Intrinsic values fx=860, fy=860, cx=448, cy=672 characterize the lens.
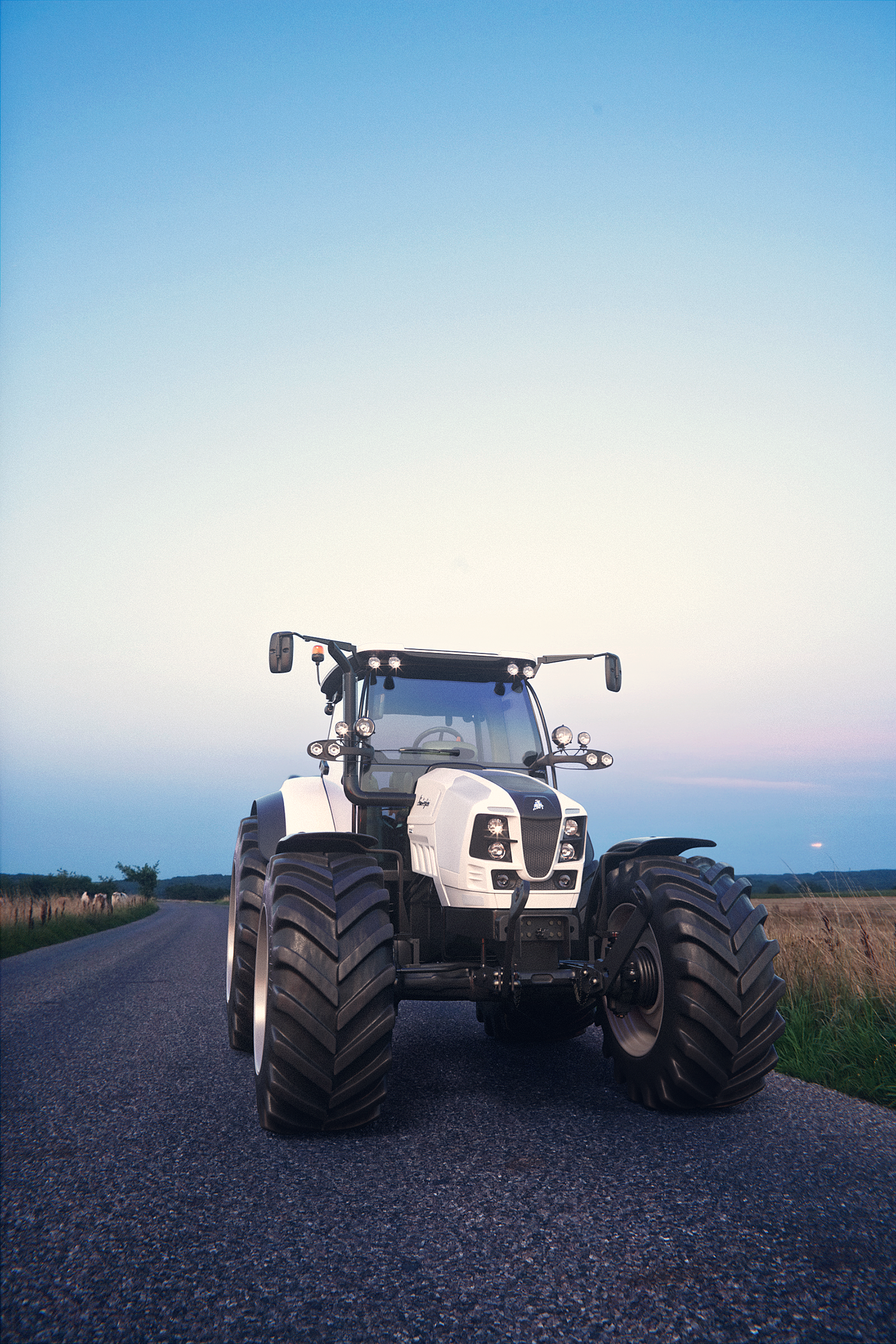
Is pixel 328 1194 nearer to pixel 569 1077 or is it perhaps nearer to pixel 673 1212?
pixel 673 1212

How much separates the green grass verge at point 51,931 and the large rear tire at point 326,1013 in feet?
46.2

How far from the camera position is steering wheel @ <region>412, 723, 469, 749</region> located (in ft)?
19.2

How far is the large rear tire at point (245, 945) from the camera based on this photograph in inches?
234

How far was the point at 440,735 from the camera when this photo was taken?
19.4ft

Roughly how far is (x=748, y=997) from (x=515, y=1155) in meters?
1.38

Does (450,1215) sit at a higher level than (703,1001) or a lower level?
lower

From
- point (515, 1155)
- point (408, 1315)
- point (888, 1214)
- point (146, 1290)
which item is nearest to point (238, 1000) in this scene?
point (515, 1155)

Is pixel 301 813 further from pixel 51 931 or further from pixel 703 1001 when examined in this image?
pixel 51 931

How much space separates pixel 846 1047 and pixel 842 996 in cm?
81

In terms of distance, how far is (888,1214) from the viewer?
3.21 meters

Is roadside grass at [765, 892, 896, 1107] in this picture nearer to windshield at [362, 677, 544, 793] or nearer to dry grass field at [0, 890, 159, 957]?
windshield at [362, 677, 544, 793]

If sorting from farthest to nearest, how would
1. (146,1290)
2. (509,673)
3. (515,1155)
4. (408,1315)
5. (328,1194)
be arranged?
(509,673) → (515,1155) → (328,1194) → (146,1290) → (408,1315)

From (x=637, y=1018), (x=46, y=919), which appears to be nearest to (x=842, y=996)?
(x=637, y=1018)

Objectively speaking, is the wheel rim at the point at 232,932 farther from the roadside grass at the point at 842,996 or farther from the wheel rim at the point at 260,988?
the roadside grass at the point at 842,996
